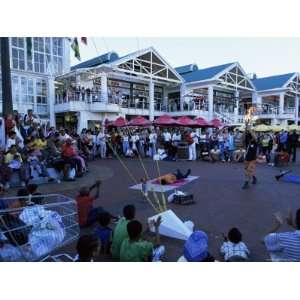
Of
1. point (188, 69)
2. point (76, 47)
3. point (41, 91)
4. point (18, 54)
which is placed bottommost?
point (41, 91)

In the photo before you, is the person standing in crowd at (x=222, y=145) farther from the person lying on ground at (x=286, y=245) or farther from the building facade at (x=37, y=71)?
the building facade at (x=37, y=71)

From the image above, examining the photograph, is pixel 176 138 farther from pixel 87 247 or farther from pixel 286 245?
pixel 87 247

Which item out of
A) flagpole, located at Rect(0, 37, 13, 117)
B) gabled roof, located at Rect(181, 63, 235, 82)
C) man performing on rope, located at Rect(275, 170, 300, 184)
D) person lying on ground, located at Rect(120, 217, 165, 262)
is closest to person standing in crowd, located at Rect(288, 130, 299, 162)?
man performing on rope, located at Rect(275, 170, 300, 184)

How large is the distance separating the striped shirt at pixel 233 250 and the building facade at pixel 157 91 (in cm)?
2015

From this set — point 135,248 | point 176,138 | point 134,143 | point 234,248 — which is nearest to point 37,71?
point 134,143

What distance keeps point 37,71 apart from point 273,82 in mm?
28407

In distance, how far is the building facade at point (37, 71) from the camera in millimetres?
23188

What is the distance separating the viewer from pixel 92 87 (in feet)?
85.3

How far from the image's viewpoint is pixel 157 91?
3167 cm

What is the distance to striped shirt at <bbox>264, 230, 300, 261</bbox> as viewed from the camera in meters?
3.14

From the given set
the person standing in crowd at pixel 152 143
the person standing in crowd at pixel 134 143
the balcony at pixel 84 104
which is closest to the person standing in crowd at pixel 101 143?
the person standing in crowd at pixel 134 143

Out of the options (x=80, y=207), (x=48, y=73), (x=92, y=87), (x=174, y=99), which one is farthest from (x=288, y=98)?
(x=80, y=207)

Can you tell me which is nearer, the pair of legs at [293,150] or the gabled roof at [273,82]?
the pair of legs at [293,150]
